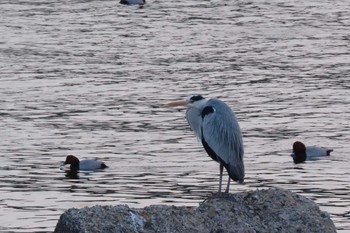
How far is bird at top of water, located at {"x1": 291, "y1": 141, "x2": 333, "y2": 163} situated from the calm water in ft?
0.56

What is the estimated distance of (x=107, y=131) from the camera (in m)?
26.6

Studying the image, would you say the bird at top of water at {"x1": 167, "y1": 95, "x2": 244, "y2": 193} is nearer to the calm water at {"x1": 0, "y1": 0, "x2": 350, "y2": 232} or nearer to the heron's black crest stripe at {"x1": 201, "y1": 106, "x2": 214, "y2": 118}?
the heron's black crest stripe at {"x1": 201, "y1": 106, "x2": 214, "y2": 118}

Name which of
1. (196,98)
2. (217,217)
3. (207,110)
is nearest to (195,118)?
(196,98)

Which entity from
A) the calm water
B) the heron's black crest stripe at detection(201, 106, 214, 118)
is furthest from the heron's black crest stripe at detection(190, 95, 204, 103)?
the calm water

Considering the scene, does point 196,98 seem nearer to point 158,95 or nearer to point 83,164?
point 83,164

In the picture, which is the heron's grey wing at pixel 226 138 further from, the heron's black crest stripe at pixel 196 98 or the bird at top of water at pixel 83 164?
the bird at top of water at pixel 83 164

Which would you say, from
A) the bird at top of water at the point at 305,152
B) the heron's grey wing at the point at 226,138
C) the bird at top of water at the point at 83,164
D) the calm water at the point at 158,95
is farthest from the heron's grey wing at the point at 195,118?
the bird at top of water at the point at 305,152

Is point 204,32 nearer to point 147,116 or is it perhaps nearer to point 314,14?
point 314,14

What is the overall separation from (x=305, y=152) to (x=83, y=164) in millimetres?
4289

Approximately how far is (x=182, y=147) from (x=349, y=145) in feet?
11.2

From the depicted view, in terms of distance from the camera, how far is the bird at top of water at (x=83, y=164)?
22.8 meters

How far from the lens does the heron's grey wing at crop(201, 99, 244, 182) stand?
1405cm

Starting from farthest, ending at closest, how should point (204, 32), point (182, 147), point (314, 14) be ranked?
point (314, 14), point (204, 32), point (182, 147)

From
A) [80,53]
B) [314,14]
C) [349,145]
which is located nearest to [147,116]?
[349,145]
